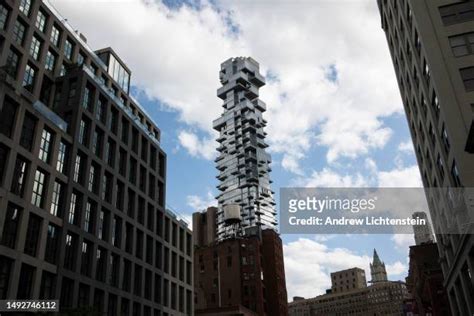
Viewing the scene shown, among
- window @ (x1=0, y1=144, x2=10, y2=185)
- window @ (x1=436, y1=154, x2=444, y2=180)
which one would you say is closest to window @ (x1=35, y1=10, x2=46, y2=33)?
window @ (x1=0, y1=144, x2=10, y2=185)

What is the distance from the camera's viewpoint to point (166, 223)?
7625cm

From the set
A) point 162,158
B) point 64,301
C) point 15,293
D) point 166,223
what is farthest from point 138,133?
point 15,293

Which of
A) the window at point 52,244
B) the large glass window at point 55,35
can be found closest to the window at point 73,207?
the window at point 52,244

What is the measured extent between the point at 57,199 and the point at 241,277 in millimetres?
77530

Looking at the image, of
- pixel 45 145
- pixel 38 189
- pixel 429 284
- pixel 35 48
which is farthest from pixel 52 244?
pixel 429 284

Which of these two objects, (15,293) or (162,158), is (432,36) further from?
(162,158)

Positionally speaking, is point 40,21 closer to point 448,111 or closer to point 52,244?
point 52,244

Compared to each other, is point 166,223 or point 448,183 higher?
point 166,223

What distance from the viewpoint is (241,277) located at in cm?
12050

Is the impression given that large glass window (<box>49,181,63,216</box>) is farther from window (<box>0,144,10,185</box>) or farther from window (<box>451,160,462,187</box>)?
window (<box>451,160,462,187</box>)

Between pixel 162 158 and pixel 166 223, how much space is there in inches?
408

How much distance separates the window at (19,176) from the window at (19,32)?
16.9 meters

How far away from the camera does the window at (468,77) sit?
3838cm

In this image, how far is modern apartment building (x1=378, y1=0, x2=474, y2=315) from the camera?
120 feet
